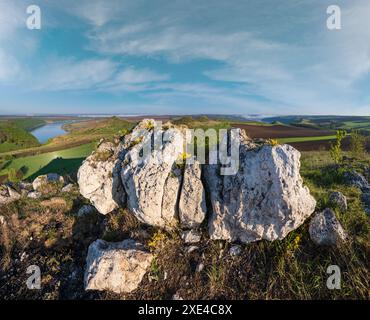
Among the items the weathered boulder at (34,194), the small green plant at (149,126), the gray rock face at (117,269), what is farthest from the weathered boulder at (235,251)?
the weathered boulder at (34,194)

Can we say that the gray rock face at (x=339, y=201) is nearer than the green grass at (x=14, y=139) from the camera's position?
Yes

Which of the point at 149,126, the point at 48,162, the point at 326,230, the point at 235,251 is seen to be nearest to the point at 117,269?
the point at 235,251

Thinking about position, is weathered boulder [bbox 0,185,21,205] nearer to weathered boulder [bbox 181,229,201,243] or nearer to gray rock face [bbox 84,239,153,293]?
gray rock face [bbox 84,239,153,293]

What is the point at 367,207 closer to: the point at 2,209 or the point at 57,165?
the point at 2,209

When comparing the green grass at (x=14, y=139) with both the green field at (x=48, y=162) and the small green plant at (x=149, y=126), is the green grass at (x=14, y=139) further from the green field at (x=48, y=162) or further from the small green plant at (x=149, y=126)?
the small green plant at (x=149, y=126)

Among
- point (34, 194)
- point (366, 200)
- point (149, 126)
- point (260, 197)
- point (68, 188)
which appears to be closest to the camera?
point (260, 197)

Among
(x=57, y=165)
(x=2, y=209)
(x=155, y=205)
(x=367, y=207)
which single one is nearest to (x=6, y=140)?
(x=57, y=165)

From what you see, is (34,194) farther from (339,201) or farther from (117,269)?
(339,201)
